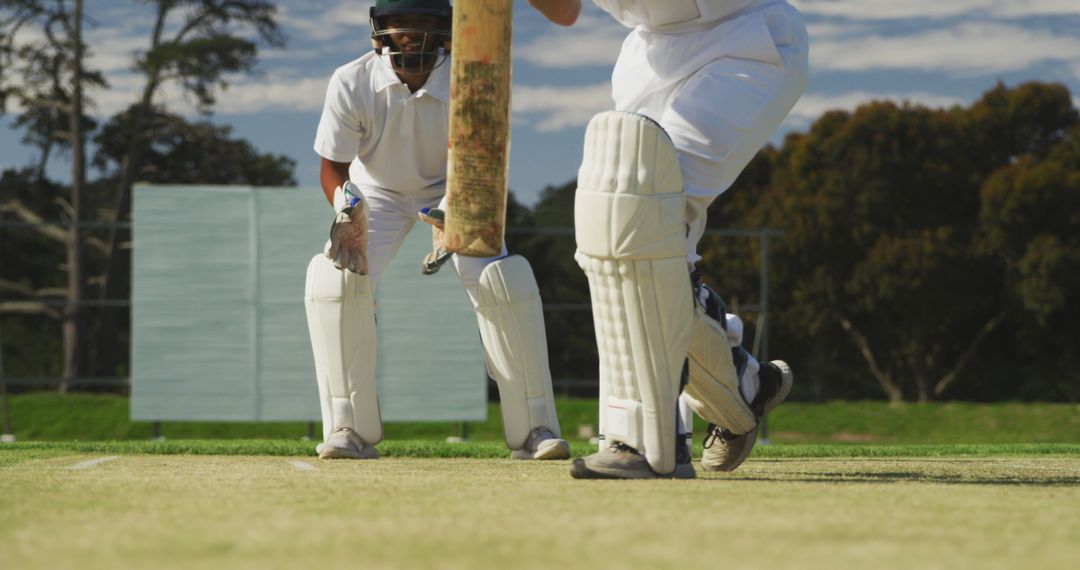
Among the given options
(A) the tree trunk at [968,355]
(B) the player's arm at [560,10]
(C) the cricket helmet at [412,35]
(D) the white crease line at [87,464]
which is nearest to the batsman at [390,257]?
(C) the cricket helmet at [412,35]

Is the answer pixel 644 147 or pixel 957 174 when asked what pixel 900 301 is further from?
pixel 644 147

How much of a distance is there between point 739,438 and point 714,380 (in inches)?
13.3

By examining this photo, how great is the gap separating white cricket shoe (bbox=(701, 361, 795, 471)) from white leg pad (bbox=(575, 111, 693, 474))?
674 millimetres

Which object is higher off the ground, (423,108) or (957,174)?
(957,174)

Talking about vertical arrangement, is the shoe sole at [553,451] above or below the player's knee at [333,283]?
below

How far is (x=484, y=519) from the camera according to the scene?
2342 millimetres

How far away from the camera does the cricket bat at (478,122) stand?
3.83 m

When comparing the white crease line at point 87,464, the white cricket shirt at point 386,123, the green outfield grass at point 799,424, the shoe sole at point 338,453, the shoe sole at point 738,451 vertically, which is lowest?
the green outfield grass at point 799,424

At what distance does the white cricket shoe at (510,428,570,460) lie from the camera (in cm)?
510

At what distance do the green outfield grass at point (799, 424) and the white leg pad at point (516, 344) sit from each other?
46.7 ft

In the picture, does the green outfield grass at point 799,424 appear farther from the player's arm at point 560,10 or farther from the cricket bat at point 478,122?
the cricket bat at point 478,122

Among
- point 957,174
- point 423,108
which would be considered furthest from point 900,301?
point 423,108

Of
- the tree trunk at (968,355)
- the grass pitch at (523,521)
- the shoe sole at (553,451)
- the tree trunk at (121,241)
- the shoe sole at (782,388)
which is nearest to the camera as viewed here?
the grass pitch at (523,521)

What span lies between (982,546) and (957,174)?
110 feet
